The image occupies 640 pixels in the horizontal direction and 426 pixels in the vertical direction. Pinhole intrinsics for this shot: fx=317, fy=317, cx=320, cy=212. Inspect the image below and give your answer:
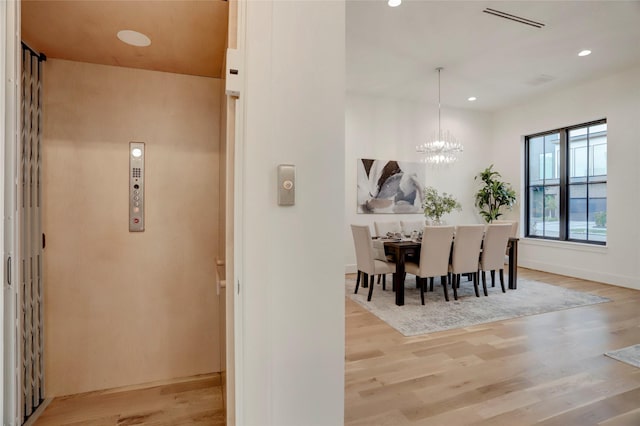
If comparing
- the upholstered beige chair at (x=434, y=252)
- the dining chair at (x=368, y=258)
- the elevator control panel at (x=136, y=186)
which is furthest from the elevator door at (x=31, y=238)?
the upholstered beige chair at (x=434, y=252)

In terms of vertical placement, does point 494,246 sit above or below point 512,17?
below

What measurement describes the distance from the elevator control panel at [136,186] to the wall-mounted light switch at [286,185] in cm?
163

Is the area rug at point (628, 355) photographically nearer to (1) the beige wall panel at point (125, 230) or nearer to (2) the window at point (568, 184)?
(1) the beige wall panel at point (125, 230)

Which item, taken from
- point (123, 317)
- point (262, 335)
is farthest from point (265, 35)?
point (123, 317)

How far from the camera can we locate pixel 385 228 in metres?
5.29

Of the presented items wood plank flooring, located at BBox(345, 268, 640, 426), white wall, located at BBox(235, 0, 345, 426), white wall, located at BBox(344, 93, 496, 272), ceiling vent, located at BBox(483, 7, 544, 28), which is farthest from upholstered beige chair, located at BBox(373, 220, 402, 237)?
white wall, located at BBox(235, 0, 345, 426)

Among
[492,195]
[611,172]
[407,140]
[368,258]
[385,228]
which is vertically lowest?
[368,258]

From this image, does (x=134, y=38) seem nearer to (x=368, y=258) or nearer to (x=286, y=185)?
(x=286, y=185)

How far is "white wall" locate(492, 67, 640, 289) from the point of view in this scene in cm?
482

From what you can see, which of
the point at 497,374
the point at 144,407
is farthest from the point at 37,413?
the point at 497,374

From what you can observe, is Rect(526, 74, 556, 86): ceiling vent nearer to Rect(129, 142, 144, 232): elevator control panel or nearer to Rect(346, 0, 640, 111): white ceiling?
Rect(346, 0, 640, 111): white ceiling

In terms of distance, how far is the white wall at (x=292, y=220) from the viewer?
39.4 inches

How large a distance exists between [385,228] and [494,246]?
1.61m

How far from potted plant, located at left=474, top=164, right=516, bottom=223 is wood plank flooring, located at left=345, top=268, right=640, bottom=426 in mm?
3443
